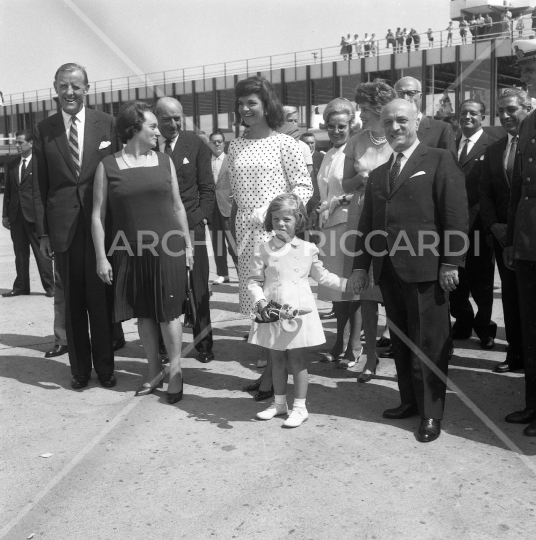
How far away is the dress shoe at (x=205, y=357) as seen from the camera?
20.3ft

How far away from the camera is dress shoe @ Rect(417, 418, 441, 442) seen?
423cm

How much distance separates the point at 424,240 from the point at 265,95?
5.32 ft

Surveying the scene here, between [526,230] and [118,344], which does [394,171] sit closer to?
[526,230]

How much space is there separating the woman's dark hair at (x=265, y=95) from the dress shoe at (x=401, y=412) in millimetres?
2140

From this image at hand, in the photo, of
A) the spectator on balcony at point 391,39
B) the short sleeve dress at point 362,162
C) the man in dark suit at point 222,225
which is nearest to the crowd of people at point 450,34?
the spectator on balcony at point 391,39

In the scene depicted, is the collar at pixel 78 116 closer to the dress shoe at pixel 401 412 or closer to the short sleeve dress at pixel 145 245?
the short sleeve dress at pixel 145 245

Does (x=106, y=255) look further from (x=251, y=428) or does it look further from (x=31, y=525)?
(x=31, y=525)

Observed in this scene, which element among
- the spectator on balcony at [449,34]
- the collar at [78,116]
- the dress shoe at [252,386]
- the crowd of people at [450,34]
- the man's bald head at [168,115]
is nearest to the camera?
the dress shoe at [252,386]

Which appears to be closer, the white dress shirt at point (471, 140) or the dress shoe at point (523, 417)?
the dress shoe at point (523, 417)

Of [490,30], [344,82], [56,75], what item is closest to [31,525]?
[56,75]

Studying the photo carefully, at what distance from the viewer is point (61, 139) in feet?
18.2

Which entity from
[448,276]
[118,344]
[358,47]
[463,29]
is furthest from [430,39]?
[448,276]

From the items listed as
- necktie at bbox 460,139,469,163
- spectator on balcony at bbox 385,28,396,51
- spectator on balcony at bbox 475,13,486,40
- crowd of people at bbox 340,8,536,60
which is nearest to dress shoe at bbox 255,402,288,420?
necktie at bbox 460,139,469,163

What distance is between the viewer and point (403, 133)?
172 inches
